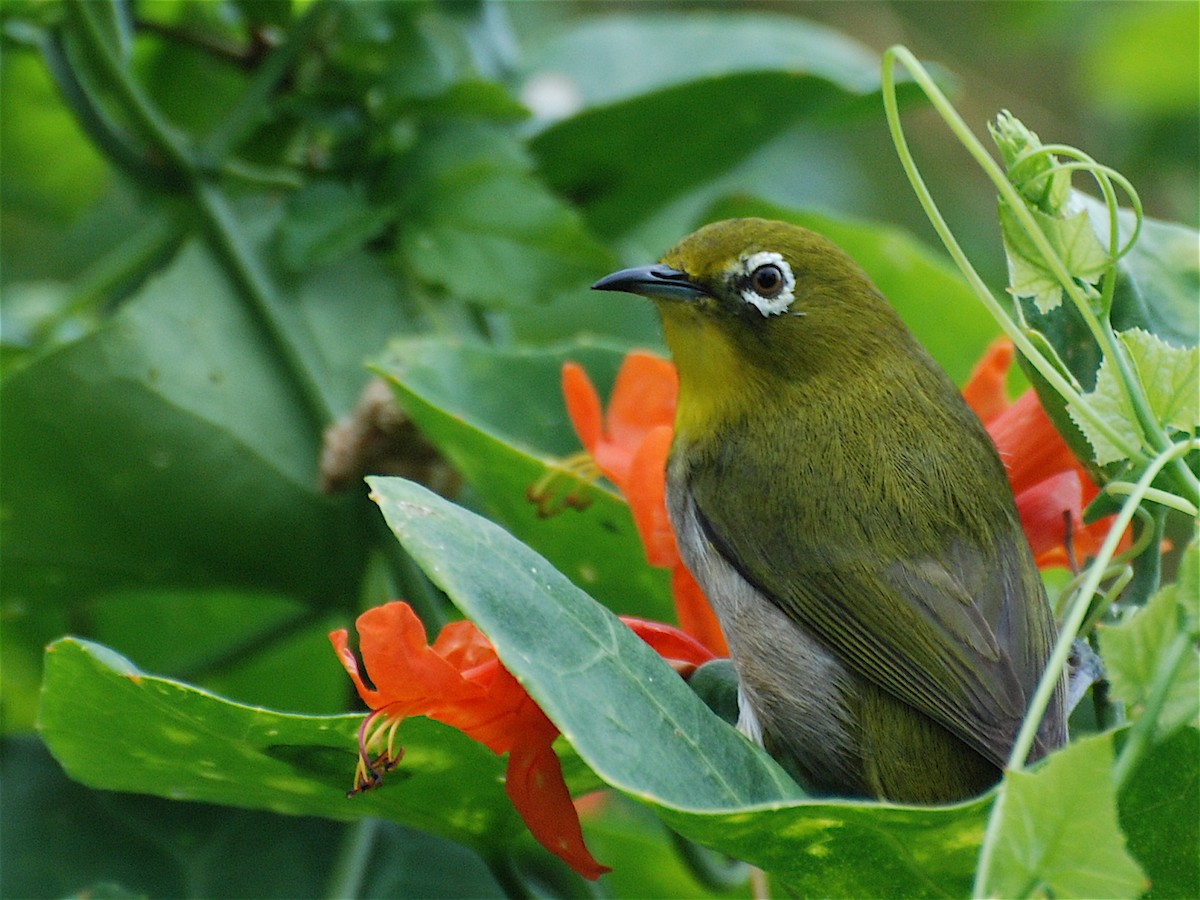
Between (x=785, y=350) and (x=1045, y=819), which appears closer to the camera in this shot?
(x=1045, y=819)

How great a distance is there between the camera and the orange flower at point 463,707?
153 centimetres

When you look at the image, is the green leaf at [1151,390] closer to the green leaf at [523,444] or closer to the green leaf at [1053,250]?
the green leaf at [1053,250]

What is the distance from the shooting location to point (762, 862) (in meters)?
1.58

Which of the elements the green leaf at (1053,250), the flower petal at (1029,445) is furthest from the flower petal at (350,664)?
the flower petal at (1029,445)

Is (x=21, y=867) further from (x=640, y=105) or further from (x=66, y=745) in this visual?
(x=640, y=105)

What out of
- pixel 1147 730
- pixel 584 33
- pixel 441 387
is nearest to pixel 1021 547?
pixel 1147 730

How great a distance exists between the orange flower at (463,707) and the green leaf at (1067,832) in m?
0.61

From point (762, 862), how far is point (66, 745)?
92 cm

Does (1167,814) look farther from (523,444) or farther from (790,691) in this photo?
(523,444)

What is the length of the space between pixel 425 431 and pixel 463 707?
Result: 33.9 inches

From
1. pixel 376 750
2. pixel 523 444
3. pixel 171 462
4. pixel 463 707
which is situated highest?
pixel 463 707

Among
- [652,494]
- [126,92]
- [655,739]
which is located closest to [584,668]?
[655,739]

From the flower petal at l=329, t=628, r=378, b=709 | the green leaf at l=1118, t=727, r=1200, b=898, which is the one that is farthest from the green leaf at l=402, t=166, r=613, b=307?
the green leaf at l=1118, t=727, r=1200, b=898

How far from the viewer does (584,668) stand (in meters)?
1.45
